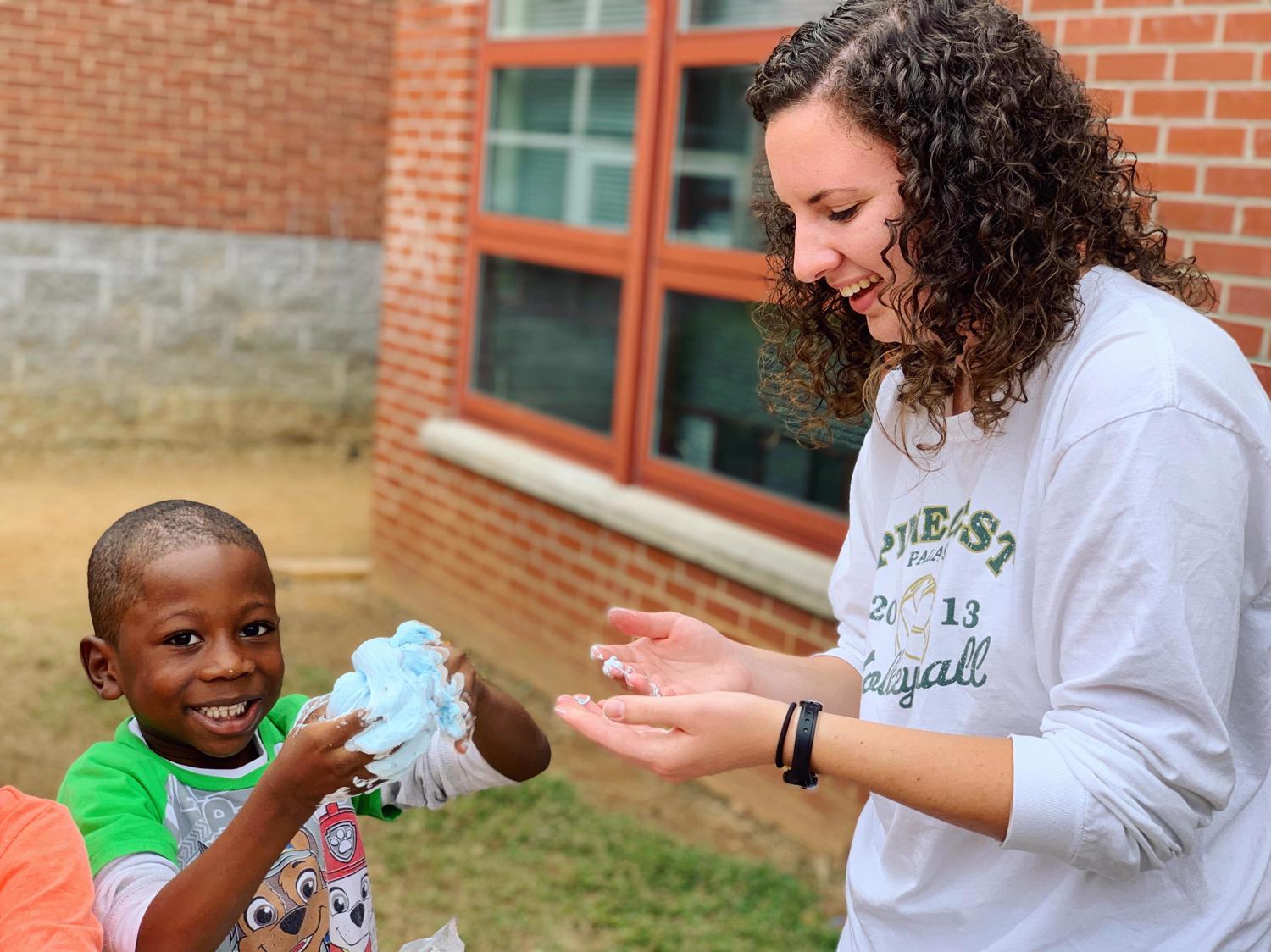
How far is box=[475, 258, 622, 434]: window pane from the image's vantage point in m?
5.93

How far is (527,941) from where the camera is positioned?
395 cm

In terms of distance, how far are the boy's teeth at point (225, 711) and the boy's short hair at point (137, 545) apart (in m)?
0.16

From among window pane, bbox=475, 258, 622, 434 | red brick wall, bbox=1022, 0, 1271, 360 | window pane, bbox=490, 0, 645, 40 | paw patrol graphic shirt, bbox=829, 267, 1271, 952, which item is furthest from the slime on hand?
window pane, bbox=490, 0, 645, 40

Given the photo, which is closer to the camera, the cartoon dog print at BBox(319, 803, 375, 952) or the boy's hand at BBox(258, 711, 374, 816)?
the boy's hand at BBox(258, 711, 374, 816)

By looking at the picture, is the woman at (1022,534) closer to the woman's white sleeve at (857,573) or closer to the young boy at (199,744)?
the woman's white sleeve at (857,573)

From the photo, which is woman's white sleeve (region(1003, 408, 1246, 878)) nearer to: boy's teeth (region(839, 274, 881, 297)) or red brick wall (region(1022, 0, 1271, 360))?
boy's teeth (region(839, 274, 881, 297))

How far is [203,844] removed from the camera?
1.80 m

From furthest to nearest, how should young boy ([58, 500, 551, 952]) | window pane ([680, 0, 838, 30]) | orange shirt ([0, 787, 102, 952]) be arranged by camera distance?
window pane ([680, 0, 838, 30]) → young boy ([58, 500, 551, 952]) → orange shirt ([0, 787, 102, 952])

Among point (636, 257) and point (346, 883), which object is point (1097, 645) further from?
point (636, 257)

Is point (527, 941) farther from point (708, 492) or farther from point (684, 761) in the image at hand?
point (684, 761)

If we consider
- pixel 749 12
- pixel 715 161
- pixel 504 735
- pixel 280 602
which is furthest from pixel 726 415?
pixel 504 735

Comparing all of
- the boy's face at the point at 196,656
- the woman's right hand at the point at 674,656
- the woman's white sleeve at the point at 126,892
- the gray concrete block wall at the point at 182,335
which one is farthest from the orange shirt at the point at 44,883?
the gray concrete block wall at the point at 182,335

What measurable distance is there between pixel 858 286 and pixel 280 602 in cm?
579

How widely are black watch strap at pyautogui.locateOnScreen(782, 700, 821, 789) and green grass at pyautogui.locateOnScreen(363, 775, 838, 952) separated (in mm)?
2475
